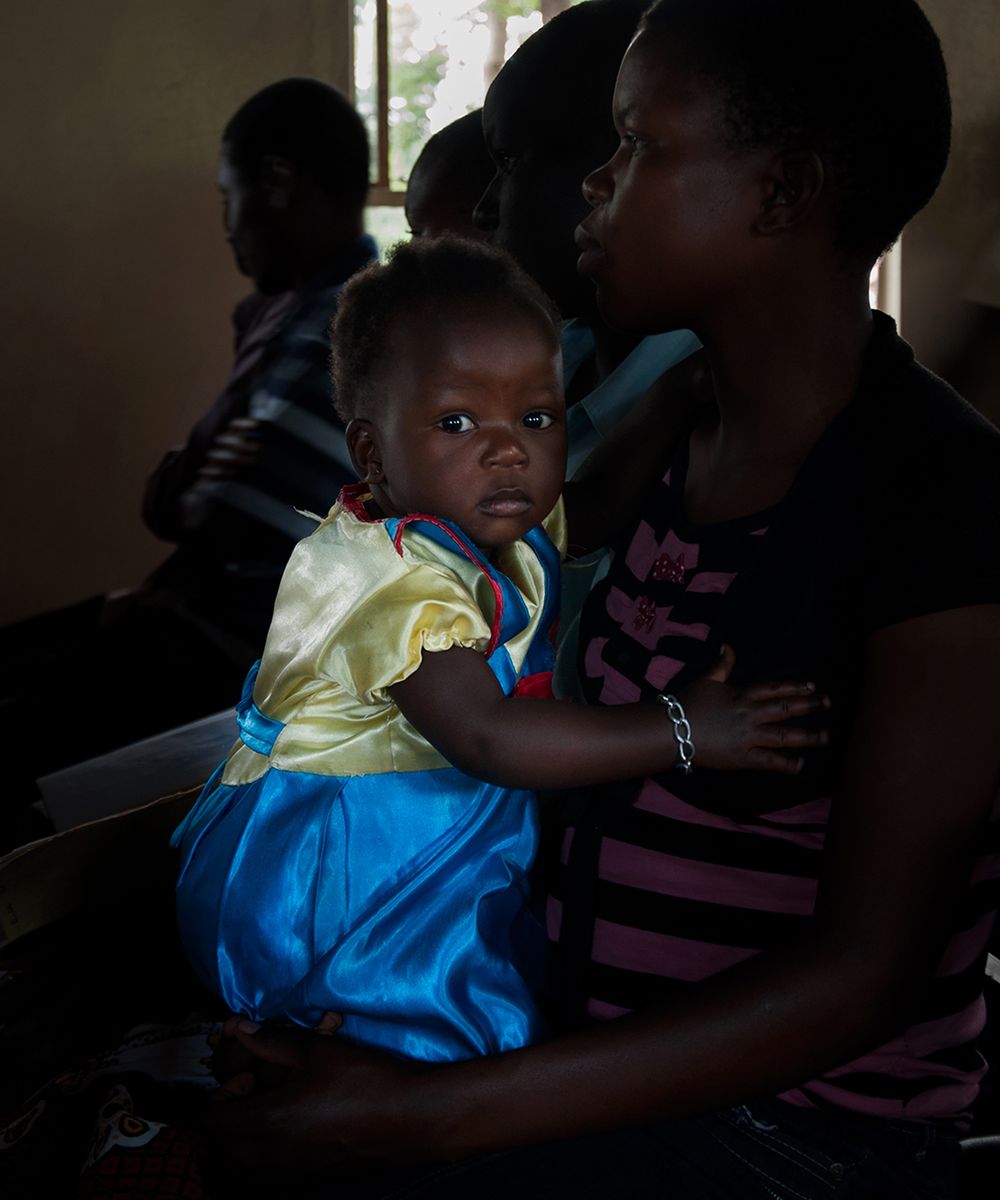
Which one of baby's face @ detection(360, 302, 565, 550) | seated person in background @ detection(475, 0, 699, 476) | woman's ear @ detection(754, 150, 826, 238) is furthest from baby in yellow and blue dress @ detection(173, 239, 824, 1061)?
seated person in background @ detection(475, 0, 699, 476)

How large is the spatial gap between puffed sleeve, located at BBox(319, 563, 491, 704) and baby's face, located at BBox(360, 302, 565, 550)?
10 centimetres

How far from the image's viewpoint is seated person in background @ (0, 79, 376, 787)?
2.66 metres

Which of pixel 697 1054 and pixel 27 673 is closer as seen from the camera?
pixel 697 1054

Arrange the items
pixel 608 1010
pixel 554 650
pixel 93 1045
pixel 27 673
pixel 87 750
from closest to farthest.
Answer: pixel 608 1010
pixel 554 650
pixel 93 1045
pixel 87 750
pixel 27 673

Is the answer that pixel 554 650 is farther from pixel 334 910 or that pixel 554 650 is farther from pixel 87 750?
pixel 87 750

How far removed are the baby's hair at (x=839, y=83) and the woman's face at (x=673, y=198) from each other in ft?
0.07

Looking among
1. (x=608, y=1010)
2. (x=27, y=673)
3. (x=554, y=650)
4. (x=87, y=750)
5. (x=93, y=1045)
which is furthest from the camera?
(x=27, y=673)

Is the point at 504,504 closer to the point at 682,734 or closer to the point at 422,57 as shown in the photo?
the point at 682,734

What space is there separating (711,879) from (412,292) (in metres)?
0.61

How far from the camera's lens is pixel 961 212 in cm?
474

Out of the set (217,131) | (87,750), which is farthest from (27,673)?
(217,131)

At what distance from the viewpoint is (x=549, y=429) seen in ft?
3.94

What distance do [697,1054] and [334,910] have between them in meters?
0.38

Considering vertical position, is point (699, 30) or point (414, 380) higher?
point (699, 30)
